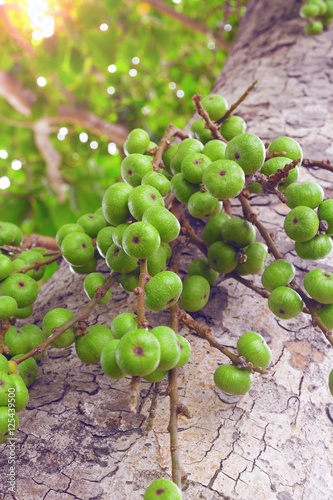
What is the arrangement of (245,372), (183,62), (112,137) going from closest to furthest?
1. (245,372)
2. (112,137)
3. (183,62)

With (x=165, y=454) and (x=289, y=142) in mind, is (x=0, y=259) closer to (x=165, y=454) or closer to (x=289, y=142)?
(x=165, y=454)

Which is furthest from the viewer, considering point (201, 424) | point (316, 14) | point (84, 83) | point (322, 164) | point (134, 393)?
point (84, 83)

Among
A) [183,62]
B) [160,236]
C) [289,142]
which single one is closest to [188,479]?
[160,236]

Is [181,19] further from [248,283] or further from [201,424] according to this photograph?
[201,424]

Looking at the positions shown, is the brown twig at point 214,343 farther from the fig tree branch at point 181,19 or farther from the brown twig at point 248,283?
the fig tree branch at point 181,19

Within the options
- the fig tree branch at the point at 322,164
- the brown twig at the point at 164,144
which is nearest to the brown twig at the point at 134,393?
the brown twig at the point at 164,144

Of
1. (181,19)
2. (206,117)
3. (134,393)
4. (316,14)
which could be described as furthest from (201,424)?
(181,19)
